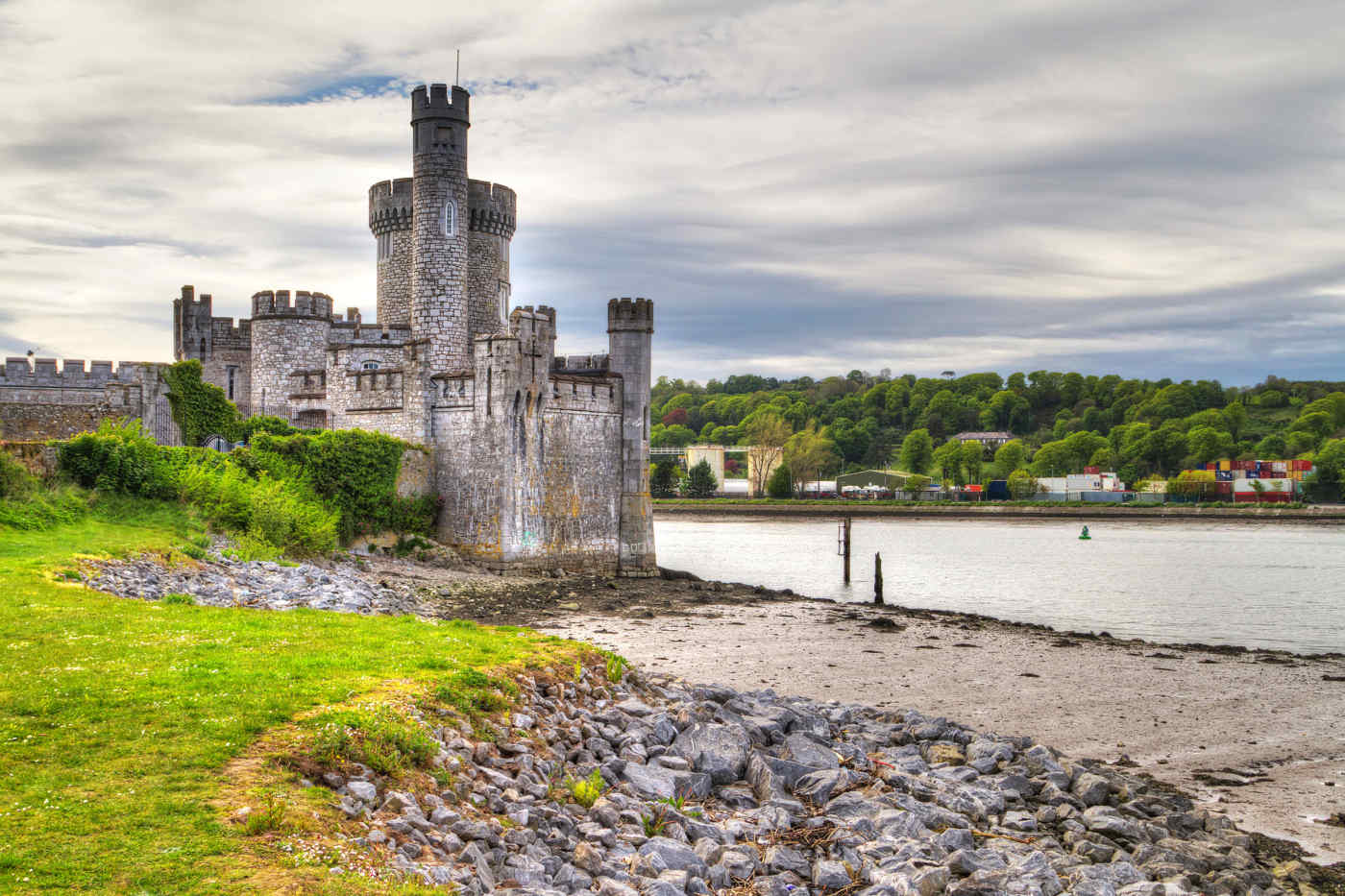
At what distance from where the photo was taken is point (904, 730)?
1342 centimetres

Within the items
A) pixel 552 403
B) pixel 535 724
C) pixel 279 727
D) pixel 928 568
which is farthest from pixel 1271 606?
pixel 279 727

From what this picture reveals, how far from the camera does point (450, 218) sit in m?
36.3

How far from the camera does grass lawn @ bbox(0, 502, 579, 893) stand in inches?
242

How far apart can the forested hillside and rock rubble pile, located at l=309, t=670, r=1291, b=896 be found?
109689mm

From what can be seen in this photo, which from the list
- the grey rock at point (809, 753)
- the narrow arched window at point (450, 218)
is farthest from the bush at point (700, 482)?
the grey rock at point (809, 753)

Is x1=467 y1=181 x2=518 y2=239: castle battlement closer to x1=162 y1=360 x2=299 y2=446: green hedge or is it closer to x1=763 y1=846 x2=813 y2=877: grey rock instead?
x1=162 y1=360 x2=299 y2=446: green hedge

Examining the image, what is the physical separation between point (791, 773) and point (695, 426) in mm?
159036

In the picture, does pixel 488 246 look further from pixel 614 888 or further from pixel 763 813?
pixel 614 888

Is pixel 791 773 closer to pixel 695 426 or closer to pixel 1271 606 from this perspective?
pixel 1271 606

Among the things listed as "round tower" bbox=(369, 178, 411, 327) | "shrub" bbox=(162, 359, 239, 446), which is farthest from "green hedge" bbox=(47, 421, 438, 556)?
"round tower" bbox=(369, 178, 411, 327)

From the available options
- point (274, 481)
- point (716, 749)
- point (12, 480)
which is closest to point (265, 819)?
point (716, 749)

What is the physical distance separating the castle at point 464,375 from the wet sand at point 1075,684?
4.51 m

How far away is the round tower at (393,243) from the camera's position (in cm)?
3938

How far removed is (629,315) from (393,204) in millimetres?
12267
